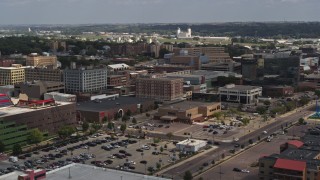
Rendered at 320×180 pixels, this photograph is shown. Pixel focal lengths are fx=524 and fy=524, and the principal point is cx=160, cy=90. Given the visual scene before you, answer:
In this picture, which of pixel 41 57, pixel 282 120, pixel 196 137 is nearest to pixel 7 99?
pixel 196 137

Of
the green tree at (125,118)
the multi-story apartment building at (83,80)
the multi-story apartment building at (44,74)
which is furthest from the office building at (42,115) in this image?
the multi-story apartment building at (44,74)

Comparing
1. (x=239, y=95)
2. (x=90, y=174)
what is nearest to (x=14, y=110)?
(x=90, y=174)

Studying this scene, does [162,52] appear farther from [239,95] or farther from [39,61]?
[239,95]

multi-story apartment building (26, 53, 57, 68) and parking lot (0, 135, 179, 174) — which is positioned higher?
multi-story apartment building (26, 53, 57, 68)

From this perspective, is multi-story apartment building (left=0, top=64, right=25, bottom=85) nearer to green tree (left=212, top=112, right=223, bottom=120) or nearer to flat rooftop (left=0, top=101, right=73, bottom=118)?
flat rooftop (left=0, top=101, right=73, bottom=118)

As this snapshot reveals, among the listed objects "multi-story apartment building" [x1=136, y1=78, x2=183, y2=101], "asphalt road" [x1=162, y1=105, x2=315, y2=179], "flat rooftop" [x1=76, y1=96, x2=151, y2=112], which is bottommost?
"asphalt road" [x1=162, y1=105, x2=315, y2=179]

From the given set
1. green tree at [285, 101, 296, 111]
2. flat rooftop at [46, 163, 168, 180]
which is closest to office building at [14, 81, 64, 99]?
green tree at [285, 101, 296, 111]
